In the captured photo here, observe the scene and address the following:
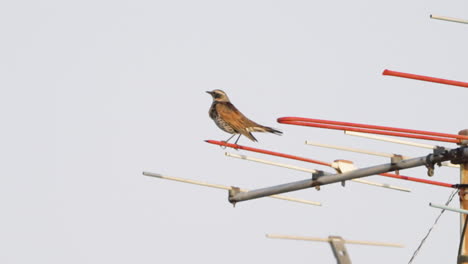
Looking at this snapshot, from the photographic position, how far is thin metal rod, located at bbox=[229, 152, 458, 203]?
11.8 m

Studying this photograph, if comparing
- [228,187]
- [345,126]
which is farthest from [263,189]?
[345,126]

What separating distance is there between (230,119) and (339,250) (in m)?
8.93

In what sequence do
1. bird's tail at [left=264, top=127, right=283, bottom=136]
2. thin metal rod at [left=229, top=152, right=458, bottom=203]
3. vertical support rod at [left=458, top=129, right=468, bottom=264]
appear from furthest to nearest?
bird's tail at [left=264, top=127, right=283, bottom=136] < vertical support rod at [left=458, top=129, right=468, bottom=264] < thin metal rod at [left=229, top=152, right=458, bottom=203]

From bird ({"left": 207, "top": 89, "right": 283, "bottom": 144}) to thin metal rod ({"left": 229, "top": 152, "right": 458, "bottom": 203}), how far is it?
16.3 feet

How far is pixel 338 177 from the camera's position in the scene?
12523mm

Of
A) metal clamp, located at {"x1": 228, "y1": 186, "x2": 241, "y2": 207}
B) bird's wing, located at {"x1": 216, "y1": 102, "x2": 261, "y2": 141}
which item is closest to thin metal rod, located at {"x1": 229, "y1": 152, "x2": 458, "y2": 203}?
metal clamp, located at {"x1": 228, "y1": 186, "x2": 241, "y2": 207}

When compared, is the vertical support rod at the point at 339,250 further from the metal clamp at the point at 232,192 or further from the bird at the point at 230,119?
the bird at the point at 230,119

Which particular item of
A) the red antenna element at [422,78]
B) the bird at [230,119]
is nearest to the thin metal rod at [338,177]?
the red antenna element at [422,78]

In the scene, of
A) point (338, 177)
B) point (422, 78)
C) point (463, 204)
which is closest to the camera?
point (422, 78)

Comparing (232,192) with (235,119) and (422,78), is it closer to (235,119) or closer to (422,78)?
(422,78)

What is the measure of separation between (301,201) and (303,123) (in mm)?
3196

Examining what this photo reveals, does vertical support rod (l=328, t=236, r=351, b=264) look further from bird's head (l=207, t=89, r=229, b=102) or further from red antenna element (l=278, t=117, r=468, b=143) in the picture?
bird's head (l=207, t=89, r=229, b=102)

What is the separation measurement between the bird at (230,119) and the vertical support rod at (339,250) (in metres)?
6.18

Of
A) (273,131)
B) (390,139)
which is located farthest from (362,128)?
(273,131)
